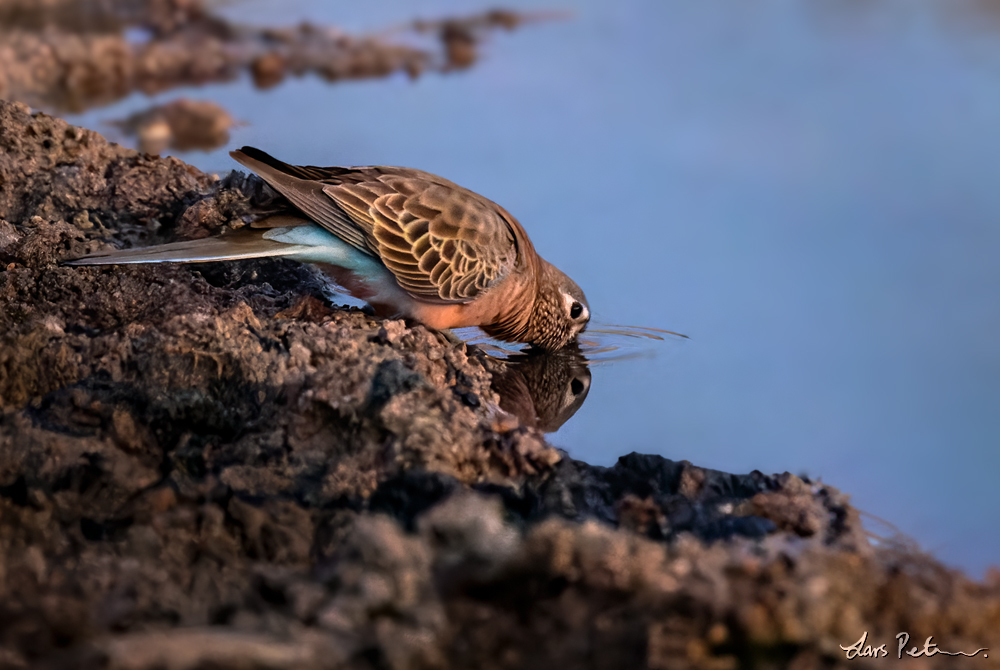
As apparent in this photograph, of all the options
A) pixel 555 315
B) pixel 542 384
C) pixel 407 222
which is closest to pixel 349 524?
pixel 542 384

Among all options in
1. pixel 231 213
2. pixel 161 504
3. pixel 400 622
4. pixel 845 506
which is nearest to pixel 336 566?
pixel 400 622

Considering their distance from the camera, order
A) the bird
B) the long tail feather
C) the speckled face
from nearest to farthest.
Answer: the long tail feather < the bird < the speckled face

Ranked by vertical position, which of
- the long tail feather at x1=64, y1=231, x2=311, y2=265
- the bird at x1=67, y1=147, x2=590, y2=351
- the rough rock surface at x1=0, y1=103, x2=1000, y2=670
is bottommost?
the rough rock surface at x1=0, y1=103, x2=1000, y2=670

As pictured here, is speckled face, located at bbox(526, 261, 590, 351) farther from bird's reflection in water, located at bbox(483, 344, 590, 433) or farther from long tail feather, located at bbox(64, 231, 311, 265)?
long tail feather, located at bbox(64, 231, 311, 265)

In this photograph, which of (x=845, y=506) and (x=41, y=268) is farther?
(x=41, y=268)

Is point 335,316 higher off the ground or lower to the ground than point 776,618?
higher

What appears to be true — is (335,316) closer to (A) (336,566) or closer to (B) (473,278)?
(B) (473,278)

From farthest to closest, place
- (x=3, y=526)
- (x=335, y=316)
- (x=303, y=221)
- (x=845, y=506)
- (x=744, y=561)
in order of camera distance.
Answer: (x=303, y=221), (x=335, y=316), (x=845, y=506), (x=3, y=526), (x=744, y=561)

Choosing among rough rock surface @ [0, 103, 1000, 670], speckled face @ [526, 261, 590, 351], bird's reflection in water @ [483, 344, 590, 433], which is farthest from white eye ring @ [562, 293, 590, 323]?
rough rock surface @ [0, 103, 1000, 670]
